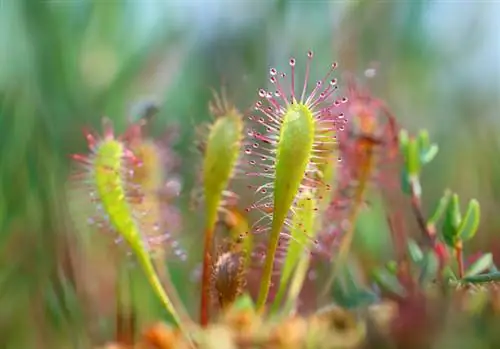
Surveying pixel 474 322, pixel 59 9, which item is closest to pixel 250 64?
pixel 59 9

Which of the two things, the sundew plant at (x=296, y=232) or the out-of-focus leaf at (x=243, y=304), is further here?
the out-of-focus leaf at (x=243, y=304)

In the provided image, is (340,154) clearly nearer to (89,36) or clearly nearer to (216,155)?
(216,155)

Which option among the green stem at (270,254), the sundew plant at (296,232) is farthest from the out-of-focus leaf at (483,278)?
the green stem at (270,254)

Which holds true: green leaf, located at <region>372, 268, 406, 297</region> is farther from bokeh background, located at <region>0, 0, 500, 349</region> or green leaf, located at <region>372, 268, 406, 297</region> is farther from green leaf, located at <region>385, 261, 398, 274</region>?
bokeh background, located at <region>0, 0, 500, 349</region>

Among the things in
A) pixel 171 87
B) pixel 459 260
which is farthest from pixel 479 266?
pixel 171 87

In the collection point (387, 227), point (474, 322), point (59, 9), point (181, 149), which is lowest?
point (474, 322)

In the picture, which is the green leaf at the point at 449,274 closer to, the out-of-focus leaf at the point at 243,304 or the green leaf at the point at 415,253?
the green leaf at the point at 415,253

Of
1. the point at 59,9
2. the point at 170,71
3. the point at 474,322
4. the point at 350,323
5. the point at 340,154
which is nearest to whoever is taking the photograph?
the point at 474,322
